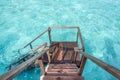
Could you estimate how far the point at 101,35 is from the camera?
11.2 metres

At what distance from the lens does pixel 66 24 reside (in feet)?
40.5

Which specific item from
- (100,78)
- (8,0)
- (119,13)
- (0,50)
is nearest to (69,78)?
(100,78)

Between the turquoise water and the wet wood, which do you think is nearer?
the wet wood

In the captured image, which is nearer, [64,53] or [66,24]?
[64,53]

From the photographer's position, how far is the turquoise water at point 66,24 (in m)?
8.40

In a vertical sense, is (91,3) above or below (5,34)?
above

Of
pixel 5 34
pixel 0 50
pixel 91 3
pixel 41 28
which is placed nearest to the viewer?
pixel 0 50

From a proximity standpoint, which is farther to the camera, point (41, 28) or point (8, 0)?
point (8, 0)

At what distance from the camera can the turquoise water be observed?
8404mm

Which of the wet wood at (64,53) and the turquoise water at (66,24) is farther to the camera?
the turquoise water at (66,24)

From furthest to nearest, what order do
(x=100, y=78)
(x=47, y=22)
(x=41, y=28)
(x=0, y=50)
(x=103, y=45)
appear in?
(x=47, y=22) < (x=41, y=28) < (x=103, y=45) < (x=0, y=50) < (x=100, y=78)

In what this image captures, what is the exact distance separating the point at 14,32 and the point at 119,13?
1099 centimetres

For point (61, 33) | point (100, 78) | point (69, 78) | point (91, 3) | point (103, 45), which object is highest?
point (91, 3)

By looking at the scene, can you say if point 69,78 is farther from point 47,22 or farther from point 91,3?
point 91,3
